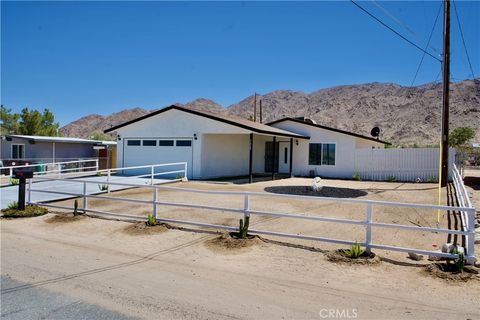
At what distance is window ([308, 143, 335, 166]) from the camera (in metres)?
24.0

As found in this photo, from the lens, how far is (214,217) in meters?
10.4

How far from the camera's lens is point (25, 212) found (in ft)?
35.5

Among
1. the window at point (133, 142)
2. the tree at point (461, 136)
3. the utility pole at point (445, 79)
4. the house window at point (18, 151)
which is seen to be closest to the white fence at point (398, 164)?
the utility pole at point (445, 79)

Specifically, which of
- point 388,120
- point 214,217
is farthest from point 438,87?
point 214,217

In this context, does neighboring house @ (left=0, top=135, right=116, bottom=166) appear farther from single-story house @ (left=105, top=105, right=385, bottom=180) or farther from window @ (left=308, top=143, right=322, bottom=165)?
window @ (left=308, top=143, right=322, bottom=165)

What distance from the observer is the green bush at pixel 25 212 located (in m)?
10.7

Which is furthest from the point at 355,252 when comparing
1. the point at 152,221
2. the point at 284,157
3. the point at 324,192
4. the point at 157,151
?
the point at 284,157

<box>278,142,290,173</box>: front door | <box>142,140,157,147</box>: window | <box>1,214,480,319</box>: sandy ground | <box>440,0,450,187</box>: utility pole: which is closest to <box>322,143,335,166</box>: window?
<box>278,142,290,173</box>: front door

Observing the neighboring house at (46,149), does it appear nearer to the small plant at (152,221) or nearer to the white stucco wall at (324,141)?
the white stucco wall at (324,141)

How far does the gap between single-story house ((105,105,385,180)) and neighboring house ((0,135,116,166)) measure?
614 cm

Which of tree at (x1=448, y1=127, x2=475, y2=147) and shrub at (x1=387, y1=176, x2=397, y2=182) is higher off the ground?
tree at (x1=448, y1=127, x2=475, y2=147)

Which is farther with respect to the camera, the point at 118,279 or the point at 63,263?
the point at 63,263

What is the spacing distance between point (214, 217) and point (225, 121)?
428 inches

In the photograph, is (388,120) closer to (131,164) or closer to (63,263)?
(131,164)
